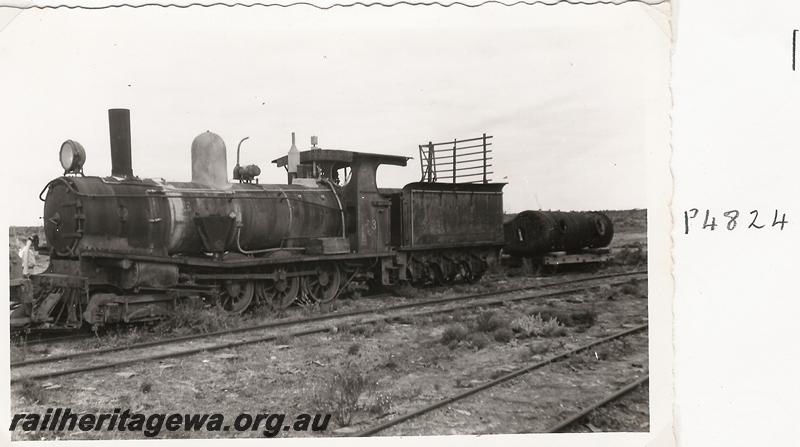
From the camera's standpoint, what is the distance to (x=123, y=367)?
232 inches

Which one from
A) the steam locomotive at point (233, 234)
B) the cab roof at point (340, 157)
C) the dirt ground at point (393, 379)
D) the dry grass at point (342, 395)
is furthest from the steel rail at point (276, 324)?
the cab roof at point (340, 157)

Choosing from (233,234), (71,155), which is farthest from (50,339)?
(233,234)

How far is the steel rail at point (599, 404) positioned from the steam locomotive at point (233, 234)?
4.91m

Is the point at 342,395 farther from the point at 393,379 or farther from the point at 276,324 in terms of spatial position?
the point at 276,324

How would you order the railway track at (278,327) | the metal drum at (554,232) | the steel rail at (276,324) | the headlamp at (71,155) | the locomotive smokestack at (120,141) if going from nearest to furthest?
the railway track at (278,327)
the locomotive smokestack at (120,141)
the steel rail at (276,324)
the headlamp at (71,155)
the metal drum at (554,232)

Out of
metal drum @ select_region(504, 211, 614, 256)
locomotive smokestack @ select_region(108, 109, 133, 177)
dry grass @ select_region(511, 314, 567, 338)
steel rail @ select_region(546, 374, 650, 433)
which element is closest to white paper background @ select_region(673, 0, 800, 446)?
steel rail @ select_region(546, 374, 650, 433)

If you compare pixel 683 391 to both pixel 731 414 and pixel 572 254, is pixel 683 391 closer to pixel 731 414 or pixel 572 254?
pixel 731 414

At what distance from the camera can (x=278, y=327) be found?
7.86 m

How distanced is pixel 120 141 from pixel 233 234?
206 centimetres

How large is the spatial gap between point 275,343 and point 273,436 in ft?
6.97

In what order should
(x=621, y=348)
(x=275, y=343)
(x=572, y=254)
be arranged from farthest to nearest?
1. (x=572, y=254)
2. (x=275, y=343)
3. (x=621, y=348)

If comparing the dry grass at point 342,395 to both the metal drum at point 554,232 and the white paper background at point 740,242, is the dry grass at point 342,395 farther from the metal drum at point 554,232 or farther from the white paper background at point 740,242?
the metal drum at point 554,232

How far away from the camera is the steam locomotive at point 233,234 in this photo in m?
6.97

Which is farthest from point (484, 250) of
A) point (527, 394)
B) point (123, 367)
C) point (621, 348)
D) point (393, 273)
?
point (123, 367)
